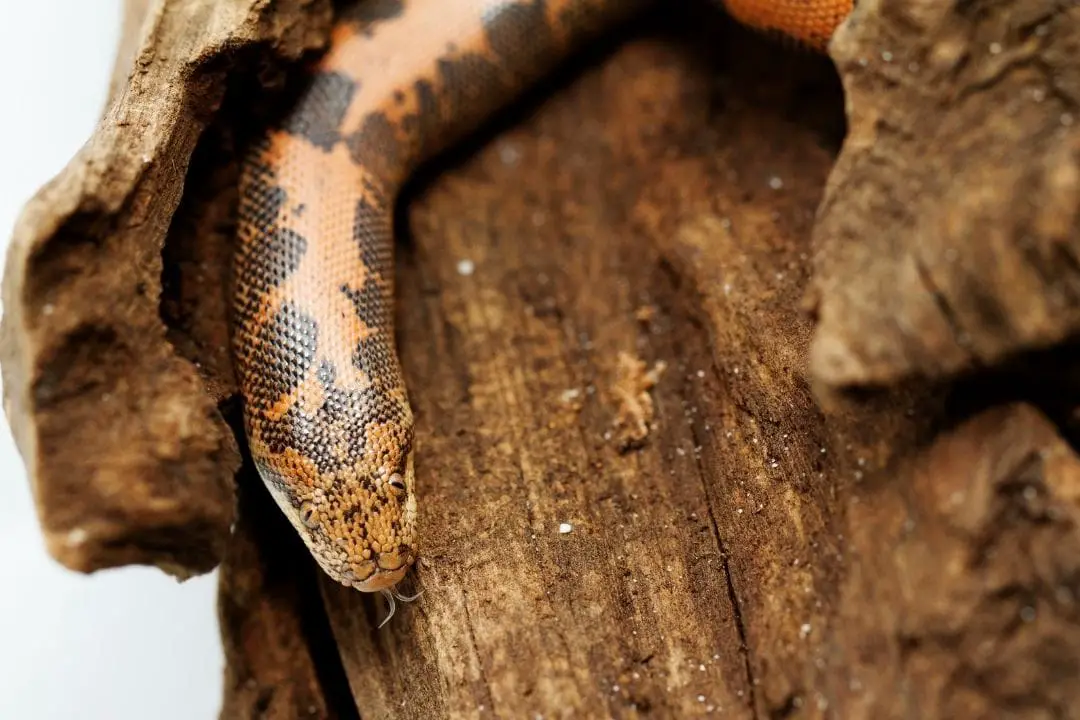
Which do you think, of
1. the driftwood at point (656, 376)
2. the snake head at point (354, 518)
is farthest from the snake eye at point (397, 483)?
the driftwood at point (656, 376)

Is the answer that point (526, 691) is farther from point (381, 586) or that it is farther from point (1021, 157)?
point (1021, 157)

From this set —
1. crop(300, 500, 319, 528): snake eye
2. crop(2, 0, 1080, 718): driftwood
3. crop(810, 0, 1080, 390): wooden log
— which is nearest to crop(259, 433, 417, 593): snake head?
crop(300, 500, 319, 528): snake eye

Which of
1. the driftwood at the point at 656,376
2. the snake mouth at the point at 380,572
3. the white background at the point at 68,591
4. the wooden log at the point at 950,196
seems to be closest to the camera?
the wooden log at the point at 950,196

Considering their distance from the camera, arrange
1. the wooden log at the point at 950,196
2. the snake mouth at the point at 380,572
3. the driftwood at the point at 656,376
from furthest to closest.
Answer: the snake mouth at the point at 380,572
the driftwood at the point at 656,376
the wooden log at the point at 950,196

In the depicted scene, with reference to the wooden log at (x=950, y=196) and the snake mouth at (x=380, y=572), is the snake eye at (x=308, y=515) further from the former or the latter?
the wooden log at (x=950, y=196)

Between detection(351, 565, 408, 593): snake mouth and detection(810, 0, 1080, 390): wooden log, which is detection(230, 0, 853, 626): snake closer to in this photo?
detection(351, 565, 408, 593): snake mouth

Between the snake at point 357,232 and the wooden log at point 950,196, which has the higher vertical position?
the wooden log at point 950,196

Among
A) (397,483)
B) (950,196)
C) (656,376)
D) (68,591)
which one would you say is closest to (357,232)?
(397,483)
